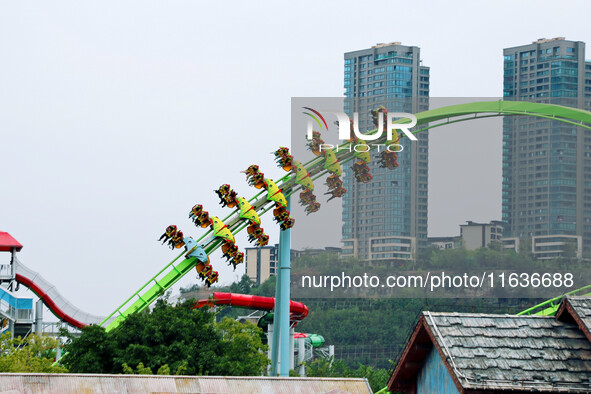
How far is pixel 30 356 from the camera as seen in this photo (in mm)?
58312

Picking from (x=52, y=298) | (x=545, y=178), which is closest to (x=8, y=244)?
(x=52, y=298)

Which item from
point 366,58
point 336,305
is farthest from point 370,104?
point 336,305

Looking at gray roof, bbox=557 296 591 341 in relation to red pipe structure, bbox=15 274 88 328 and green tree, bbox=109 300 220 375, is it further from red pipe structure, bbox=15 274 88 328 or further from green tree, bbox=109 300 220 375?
red pipe structure, bbox=15 274 88 328

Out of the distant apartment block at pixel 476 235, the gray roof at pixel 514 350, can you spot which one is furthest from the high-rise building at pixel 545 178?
the gray roof at pixel 514 350

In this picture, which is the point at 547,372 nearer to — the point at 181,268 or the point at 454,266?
the point at 181,268

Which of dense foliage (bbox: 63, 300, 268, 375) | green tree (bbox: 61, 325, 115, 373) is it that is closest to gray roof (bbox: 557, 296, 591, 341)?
A: dense foliage (bbox: 63, 300, 268, 375)

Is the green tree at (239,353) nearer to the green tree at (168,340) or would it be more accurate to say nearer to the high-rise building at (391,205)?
the green tree at (168,340)

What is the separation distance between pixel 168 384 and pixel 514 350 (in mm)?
6550

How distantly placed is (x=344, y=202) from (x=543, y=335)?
103722 millimetres

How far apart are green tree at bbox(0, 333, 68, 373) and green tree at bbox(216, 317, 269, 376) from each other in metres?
6.29

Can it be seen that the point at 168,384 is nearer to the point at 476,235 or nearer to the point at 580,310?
the point at 580,310


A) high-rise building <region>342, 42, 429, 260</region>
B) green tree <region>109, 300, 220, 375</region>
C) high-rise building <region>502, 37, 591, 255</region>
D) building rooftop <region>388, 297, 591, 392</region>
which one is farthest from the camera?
high-rise building <region>502, 37, 591, 255</region>

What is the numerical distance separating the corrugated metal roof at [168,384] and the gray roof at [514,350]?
137 inches

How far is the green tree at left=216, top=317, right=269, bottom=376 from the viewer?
52.9 m
